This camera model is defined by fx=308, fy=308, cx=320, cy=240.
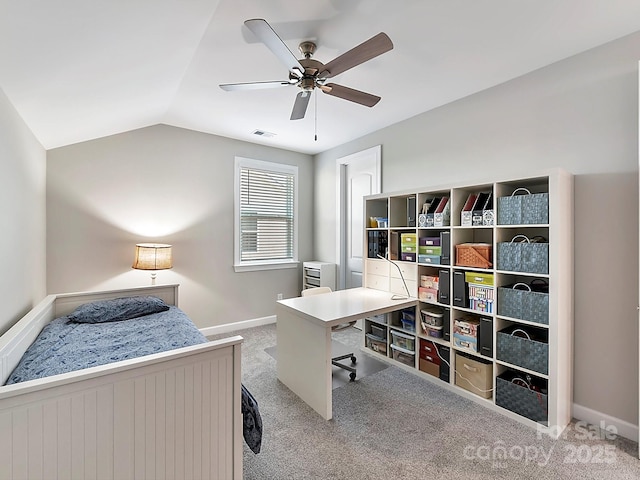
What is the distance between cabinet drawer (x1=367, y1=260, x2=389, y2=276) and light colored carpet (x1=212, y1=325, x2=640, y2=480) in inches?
44.7

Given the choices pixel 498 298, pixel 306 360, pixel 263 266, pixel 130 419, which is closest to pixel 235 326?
pixel 263 266

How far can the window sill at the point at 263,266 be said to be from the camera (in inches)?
163

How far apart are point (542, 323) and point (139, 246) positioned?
359 cm

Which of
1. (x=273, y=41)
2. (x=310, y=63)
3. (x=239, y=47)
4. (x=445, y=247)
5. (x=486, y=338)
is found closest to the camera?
(x=273, y=41)

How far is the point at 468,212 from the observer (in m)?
2.44

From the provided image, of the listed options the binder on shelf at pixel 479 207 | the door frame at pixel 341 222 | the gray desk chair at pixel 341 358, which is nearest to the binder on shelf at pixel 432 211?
the binder on shelf at pixel 479 207

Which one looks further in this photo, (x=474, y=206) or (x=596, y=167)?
(x=474, y=206)

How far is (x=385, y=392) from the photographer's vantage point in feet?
8.30

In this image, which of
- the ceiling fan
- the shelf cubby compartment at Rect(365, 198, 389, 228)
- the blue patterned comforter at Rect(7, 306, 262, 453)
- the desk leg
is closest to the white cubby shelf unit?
the shelf cubby compartment at Rect(365, 198, 389, 228)

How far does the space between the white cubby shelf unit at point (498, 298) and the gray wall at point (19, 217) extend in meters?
2.84

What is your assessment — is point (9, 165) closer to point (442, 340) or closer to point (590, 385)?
point (442, 340)

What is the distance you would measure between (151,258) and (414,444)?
2.85 metres

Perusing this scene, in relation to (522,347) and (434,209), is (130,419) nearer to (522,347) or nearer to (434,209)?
(522,347)

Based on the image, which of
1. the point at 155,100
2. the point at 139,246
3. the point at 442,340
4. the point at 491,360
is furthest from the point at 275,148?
the point at 491,360
